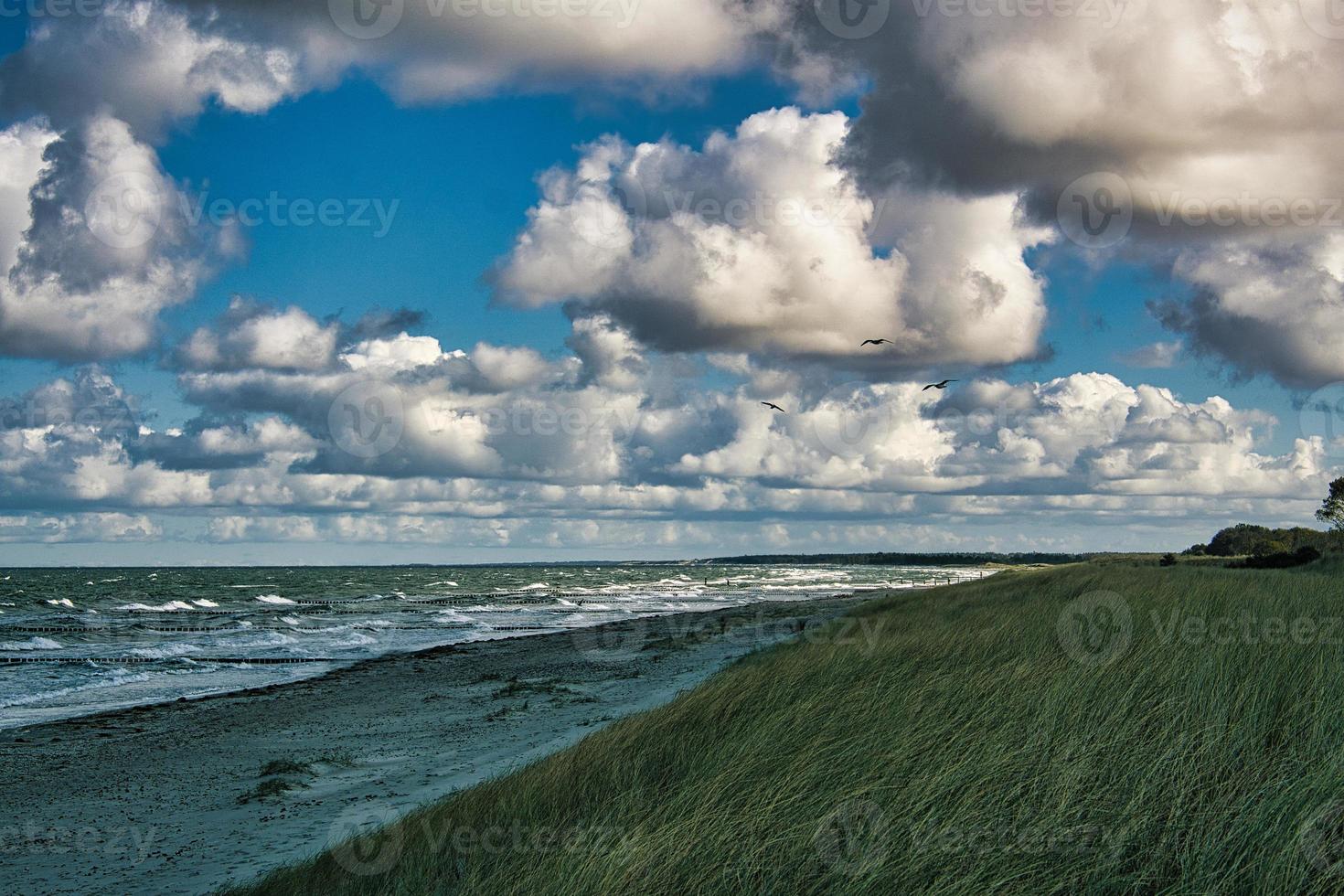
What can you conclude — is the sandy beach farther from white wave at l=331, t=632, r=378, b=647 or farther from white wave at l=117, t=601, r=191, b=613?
white wave at l=117, t=601, r=191, b=613

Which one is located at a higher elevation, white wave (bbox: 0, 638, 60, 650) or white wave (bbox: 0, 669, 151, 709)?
white wave (bbox: 0, 669, 151, 709)

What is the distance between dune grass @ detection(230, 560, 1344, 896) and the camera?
5020 millimetres

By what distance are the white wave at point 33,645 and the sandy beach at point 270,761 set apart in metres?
17.4

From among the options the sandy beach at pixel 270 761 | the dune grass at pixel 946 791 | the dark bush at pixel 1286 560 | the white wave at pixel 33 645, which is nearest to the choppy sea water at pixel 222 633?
the white wave at pixel 33 645

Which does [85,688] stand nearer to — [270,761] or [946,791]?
[270,761]

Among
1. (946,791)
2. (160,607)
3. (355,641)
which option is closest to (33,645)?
(355,641)

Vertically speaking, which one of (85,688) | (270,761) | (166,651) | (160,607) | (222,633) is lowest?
(160,607)

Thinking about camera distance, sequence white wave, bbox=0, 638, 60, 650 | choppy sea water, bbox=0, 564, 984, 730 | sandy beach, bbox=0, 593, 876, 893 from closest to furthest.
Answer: sandy beach, bbox=0, 593, 876, 893 → choppy sea water, bbox=0, 564, 984, 730 → white wave, bbox=0, 638, 60, 650

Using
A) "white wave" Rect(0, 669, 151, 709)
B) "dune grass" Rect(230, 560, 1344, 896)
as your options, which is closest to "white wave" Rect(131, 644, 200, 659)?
"white wave" Rect(0, 669, 151, 709)

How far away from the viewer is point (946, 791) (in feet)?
19.9

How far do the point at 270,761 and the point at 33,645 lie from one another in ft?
96.9

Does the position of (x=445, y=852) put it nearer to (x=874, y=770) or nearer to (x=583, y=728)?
(x=874, y=770)

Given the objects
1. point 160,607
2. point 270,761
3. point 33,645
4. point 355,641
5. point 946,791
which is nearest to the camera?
point 946,791

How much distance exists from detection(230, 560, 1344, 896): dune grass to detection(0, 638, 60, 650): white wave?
3508 cm
